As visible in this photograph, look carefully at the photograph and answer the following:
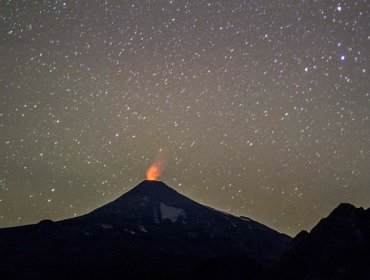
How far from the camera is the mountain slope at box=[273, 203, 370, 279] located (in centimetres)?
7088

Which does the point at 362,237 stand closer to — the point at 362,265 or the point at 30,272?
the point at 362,265

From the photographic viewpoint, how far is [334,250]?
76688 millimetres

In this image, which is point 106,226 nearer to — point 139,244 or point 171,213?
point 139,244

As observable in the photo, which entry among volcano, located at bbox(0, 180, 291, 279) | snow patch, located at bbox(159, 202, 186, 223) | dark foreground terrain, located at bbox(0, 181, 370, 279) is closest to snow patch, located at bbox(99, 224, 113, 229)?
volcano, located at bbox(0, 180, 291, 279)

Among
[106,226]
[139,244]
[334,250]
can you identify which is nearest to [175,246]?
[139,244]

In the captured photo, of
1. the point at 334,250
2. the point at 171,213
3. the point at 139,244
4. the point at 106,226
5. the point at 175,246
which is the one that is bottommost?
the point at 334,250

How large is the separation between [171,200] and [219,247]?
A: 171 ft

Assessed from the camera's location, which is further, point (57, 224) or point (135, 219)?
point (135, 219)

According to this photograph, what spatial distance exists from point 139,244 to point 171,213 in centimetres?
4418

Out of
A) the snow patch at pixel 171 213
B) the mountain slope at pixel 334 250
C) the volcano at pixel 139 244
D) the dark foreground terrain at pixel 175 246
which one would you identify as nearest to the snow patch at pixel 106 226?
the volcano at pixel 139 244

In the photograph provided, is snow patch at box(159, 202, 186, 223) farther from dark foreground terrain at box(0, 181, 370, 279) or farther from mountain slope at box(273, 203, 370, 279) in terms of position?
mountain slope at box(273, 203, 370, 279)

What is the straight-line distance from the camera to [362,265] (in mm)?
70062

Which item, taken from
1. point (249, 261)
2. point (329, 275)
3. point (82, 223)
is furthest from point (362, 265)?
point (82, 223)

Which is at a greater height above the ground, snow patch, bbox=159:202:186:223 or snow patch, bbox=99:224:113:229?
snow patch, bbox=159:202:186:223
